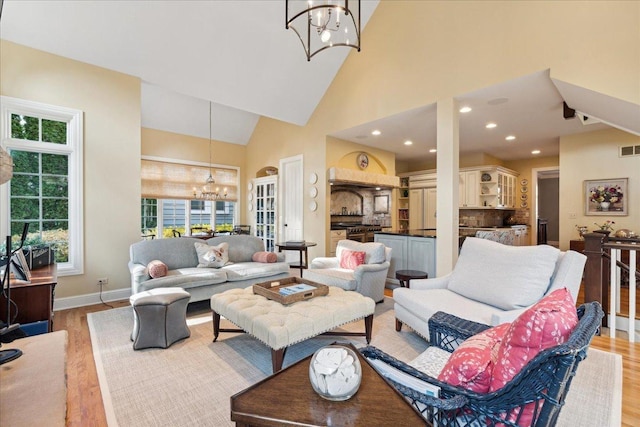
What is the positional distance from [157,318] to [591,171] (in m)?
7.48

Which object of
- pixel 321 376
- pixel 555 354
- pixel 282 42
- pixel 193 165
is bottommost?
pixel 321 376

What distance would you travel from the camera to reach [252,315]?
2410mm

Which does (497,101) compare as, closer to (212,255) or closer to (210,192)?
(212,255)

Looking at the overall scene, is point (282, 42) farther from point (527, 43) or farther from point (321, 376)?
point (321, 376)

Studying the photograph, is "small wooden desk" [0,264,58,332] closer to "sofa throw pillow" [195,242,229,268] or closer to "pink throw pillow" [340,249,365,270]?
"sofa throw pillow" [195,242,229,268]

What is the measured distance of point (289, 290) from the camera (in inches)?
113

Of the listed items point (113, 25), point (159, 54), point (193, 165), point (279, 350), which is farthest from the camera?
point (193, 165)

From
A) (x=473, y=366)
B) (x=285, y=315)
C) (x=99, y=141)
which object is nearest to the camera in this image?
(x=473, y=366)

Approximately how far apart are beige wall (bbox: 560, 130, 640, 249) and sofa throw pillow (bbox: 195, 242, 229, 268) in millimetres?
6260

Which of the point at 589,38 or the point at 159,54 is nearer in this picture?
the point at 589,38

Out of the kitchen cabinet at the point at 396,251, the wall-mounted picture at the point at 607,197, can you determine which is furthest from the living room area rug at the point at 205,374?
the wall-mounted picture at the point at 607,197

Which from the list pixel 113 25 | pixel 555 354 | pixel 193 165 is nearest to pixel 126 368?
pixel 555 354

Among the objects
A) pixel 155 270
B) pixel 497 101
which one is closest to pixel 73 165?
pixel 155 270

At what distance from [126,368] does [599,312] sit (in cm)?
314
